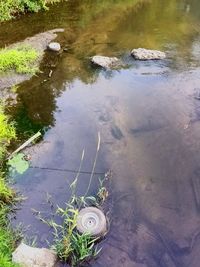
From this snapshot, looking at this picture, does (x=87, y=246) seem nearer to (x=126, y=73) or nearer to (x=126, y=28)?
(x=126, y=73)

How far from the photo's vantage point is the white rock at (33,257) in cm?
548

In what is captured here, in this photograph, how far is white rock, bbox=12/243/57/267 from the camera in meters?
5.48

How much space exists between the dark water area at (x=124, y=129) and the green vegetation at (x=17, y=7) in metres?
0.35

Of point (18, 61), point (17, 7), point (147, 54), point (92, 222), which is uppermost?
point (17, 7)

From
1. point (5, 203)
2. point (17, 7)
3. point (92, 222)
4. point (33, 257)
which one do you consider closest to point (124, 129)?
point (92, 222)

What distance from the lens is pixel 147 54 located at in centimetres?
1231

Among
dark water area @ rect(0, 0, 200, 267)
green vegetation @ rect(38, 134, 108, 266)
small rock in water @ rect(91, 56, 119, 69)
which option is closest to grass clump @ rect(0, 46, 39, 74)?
dark water area @ rect(0, 0, 200, 267)

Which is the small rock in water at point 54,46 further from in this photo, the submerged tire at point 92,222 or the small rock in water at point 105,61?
the submerged tire at point 92,222

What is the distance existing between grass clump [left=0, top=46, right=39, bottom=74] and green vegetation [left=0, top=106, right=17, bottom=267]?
205 centimetres

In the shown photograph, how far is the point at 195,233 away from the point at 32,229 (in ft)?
9.01

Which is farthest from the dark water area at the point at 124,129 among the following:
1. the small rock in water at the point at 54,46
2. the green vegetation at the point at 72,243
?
the small rock in water at the point at 54,46

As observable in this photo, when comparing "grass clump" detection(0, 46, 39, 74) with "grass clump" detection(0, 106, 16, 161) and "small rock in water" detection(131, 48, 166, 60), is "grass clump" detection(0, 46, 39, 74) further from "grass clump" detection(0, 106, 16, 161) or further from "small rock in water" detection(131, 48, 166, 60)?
"small rock in water" detection(131, 48, 166, 60)

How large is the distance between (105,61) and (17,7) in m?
4.92

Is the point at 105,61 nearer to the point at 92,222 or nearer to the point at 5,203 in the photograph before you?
the point at 5,203
